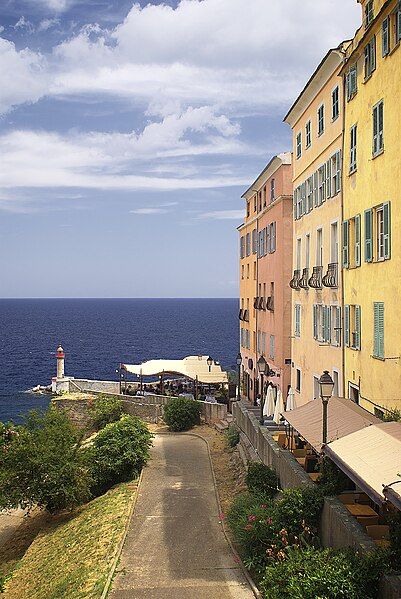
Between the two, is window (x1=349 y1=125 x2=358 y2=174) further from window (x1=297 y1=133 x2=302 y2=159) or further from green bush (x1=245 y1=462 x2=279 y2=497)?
green bush (x1=245 y1=462 x2=279 y2=497)

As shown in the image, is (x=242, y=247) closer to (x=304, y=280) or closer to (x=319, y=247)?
(x=304, y=280)

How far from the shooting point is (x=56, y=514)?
25.8 metres

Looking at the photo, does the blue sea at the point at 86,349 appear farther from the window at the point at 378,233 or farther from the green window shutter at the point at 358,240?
the window at the point at 378,233

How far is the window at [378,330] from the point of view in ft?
63.6

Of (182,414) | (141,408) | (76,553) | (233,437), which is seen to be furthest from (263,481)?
(141,408)

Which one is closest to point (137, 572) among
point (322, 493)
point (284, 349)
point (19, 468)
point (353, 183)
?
point (322, 493)

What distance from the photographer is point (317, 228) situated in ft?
90.0

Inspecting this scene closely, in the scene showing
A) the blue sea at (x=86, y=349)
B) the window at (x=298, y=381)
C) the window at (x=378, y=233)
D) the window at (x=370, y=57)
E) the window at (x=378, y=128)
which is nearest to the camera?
the window at (x=378, y=233)

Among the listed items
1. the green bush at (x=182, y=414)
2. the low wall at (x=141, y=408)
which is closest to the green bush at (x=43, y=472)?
the low wall at (x=141, y=408)

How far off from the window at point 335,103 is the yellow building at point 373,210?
49.6 inches

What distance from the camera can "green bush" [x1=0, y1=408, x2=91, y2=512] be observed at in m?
24.1

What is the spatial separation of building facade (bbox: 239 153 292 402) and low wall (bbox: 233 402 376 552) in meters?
8.82

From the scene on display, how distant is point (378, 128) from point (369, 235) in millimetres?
2973

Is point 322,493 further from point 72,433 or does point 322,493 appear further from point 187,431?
point 187,431
